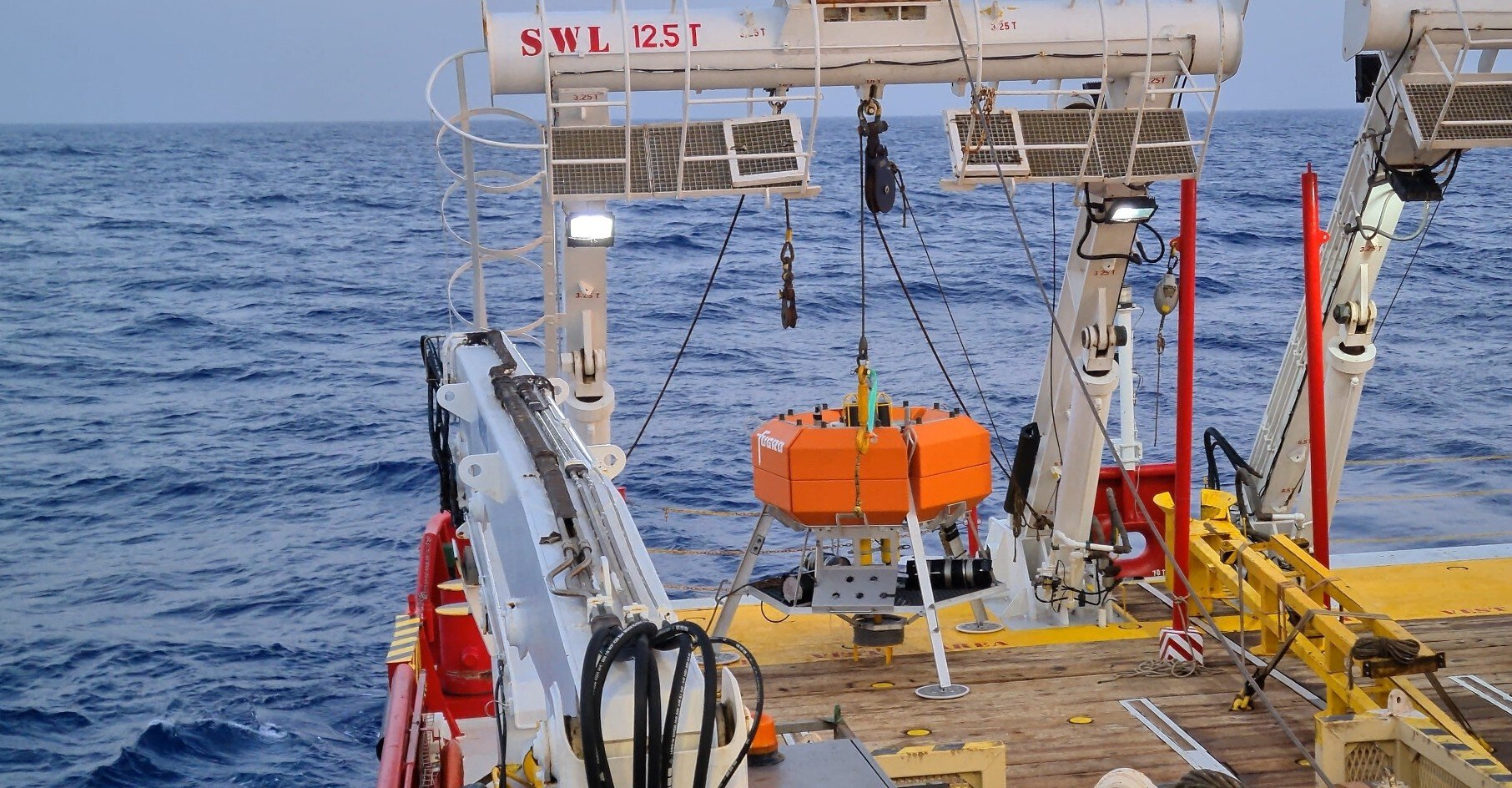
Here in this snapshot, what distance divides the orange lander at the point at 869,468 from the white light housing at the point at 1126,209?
5.58 ft

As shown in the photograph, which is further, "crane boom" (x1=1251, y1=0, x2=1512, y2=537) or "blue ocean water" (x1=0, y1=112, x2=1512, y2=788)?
"blue ocean water" (x1=0, y1=112, x2=1512, y2=788)

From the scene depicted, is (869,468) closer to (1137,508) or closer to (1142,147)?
(1142,147)

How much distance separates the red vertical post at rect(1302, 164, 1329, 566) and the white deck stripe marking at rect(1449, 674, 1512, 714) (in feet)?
4.08

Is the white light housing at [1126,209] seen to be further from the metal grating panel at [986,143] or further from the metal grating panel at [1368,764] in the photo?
the metal grating panel at [1368,764]

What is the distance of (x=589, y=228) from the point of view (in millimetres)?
10094

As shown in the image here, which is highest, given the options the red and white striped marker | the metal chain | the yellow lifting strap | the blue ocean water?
the metal chain

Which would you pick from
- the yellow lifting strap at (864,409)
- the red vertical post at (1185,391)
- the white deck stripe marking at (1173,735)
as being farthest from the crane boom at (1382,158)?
the yellow lifting strap at (864,409)

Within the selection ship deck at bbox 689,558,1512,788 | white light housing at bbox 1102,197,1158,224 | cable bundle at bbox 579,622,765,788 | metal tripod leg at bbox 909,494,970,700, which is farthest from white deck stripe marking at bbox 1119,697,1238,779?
cable bundle at bbox 579,622,765,788

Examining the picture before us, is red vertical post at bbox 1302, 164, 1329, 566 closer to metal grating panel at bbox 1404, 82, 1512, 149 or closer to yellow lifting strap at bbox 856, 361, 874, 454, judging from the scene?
metal grating panel at bbox 1404, 82, 1512, 149

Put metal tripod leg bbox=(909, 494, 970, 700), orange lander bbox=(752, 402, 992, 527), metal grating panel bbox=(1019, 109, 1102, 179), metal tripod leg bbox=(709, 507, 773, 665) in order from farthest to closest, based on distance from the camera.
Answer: metal tripod leg bbox=(709, 507, 773, 665)
orange lander bbox=(752, 402, 992, 527)
metal tripod leg bbox=(909, 494, 970, 700)
metal grating panel bbox=(1019, 109, 1102, 179)

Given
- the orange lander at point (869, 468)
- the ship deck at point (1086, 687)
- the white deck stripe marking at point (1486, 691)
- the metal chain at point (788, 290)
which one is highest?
the metal chain at point (788, 290)

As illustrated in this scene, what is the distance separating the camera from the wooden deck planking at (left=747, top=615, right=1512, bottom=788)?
8.95 m

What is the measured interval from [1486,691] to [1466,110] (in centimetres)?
375

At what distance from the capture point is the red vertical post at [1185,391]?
10367 millimetres
